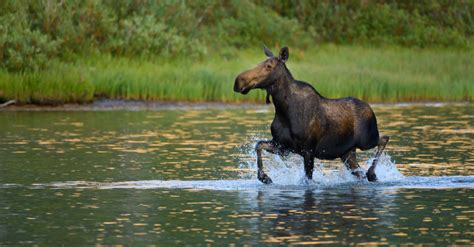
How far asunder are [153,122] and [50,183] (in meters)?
12.3

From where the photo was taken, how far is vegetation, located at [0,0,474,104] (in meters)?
35.5

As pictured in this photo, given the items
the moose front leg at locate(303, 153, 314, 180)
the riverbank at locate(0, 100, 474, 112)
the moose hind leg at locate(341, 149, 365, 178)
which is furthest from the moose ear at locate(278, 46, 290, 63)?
the riverbank at locate(0, 100, 474, 112)

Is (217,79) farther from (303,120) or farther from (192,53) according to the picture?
(303,120)

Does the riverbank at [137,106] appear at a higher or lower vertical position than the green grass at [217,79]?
lower

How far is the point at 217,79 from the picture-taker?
121 ft

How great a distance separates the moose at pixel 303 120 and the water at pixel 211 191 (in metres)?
0.42

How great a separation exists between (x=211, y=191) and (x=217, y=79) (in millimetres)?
19364

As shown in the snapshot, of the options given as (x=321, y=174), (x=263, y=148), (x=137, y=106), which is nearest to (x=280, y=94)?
(x=263, y=148)

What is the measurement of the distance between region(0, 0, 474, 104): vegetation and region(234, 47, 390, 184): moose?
55.9 ft

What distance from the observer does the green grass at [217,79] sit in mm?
34750

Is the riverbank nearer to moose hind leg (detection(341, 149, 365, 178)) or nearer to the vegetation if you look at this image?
the vegetation

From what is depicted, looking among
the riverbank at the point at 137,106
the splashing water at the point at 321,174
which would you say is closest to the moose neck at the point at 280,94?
the splashing water at the point at 321,174

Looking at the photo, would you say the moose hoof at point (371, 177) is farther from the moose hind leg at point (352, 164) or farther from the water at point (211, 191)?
the moose hind leg at point (352, 164)

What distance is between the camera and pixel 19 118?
31281mm
